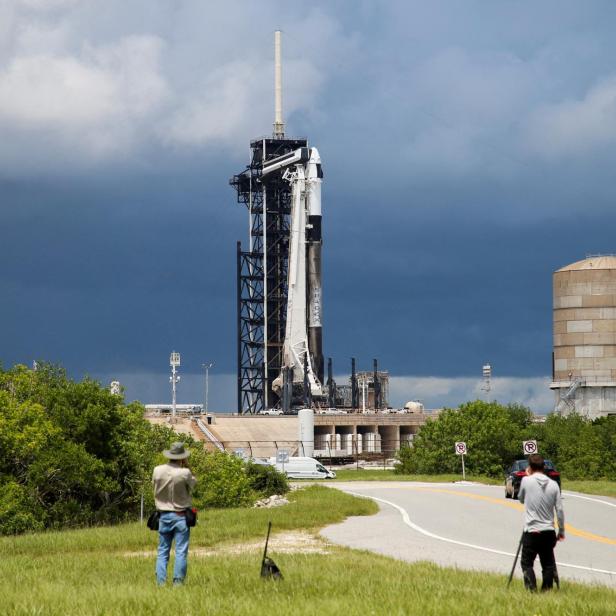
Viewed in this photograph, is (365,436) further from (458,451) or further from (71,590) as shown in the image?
(71,590)

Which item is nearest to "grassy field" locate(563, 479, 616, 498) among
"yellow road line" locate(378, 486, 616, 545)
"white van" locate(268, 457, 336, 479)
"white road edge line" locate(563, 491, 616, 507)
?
"white road edge line" locate(563, 491, 616, 507)

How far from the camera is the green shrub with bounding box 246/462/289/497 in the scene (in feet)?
128

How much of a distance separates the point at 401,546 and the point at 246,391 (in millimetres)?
113687

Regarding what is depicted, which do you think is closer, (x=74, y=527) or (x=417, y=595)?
(x=417, y=595)

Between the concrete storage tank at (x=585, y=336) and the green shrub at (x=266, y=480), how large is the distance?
65372mm

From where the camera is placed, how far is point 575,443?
70.1m

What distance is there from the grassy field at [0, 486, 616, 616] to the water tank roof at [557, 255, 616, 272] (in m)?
83.7

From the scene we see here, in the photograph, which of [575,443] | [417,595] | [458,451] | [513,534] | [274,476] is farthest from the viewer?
[575,443]

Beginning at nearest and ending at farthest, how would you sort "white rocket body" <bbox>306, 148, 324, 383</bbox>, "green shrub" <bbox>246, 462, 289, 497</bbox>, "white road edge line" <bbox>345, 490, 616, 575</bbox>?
1. "white road edge line" <bbox>345, 490, 616, 575</bbox>
2. "green shrub" <bbox>246, 462, 289, 497</bbox>
3. "white rocket body" <bbox>306, 148, 324, 383</bbox>

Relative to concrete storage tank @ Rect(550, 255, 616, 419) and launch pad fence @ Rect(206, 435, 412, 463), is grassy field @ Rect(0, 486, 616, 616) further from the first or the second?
concrete storage tank @ Rect(550, 255, 616, 419)

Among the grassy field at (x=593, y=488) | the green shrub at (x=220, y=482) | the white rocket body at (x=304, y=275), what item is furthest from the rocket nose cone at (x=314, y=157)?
the green shrub at (x=220, y=482)

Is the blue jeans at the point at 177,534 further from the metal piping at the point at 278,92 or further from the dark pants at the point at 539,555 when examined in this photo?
the metal piping at the point at 278,92

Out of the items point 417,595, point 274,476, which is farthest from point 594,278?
point 417,595

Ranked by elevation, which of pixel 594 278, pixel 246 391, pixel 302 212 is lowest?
pixel 246 391
